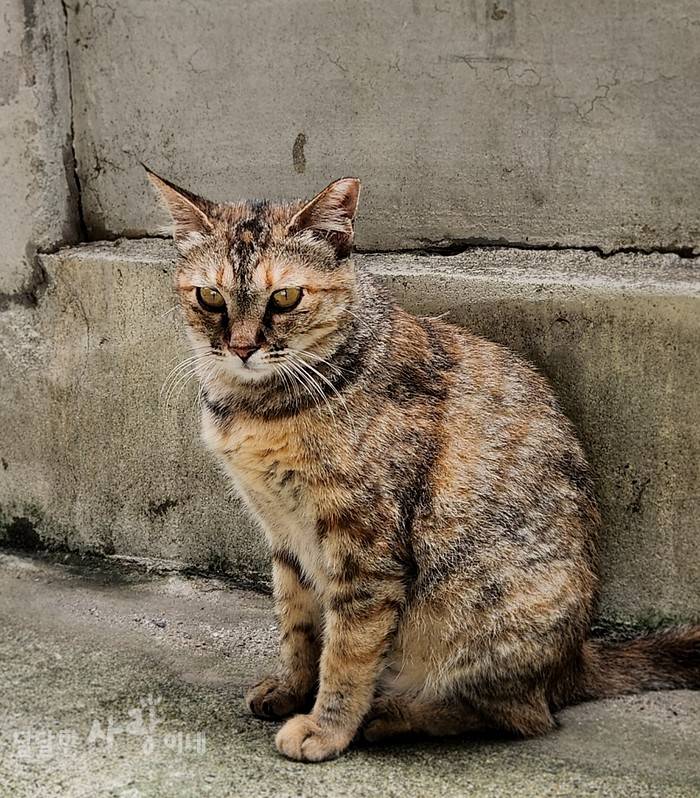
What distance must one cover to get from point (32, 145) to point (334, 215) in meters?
1.59

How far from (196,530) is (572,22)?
2230mm

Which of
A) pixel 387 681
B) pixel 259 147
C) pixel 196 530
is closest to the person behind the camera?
pixel 387 681

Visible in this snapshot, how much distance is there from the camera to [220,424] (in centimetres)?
321

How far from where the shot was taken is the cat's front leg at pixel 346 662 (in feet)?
9.94

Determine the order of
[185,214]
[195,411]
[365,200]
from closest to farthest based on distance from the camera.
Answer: [185,214]
[365,200]
[195,411]

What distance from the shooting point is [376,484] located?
119 inches

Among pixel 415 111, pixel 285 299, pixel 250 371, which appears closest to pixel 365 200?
pixel 415 111

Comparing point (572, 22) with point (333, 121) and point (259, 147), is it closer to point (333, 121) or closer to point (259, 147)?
point (333, 121)

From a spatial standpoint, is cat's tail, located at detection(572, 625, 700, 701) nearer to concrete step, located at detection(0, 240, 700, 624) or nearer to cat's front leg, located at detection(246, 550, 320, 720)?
concrete step, located at detection(0, 240, 700, 624)

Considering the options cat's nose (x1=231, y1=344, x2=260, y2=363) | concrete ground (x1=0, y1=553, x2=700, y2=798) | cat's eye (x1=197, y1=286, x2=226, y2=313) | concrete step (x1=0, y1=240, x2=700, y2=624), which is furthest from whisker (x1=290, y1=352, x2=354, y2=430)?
concrete ground (x1=0, y1=553, x2=700, y2=798)

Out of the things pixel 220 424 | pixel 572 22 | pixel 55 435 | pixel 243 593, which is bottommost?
pixel 243 593

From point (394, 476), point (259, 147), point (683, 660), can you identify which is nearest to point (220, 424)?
point (394, 476)

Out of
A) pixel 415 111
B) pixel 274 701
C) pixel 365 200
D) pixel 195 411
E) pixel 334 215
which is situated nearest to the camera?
pixel 334 215

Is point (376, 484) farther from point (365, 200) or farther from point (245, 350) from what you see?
point (365, 200)
